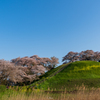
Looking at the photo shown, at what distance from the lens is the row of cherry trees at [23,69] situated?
1053 inches

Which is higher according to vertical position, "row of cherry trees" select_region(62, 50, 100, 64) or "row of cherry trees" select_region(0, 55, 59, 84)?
"row of cherry trees" select_region(62, 50, 100, 64)

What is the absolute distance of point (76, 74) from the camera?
104 ft

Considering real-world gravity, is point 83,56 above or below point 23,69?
above

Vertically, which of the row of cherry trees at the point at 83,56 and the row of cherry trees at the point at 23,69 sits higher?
the row of cherry trees at the point at 83,56

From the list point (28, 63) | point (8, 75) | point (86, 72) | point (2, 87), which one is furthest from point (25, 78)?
point (2, 87)

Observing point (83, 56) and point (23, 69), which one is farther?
point (83, 56)

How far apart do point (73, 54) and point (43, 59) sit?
2494cm

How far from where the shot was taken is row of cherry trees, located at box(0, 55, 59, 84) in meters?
26.8

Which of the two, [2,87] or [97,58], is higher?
[97,58]

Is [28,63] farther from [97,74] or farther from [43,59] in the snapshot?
[97,74]

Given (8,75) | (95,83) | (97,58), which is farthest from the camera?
(97,58)

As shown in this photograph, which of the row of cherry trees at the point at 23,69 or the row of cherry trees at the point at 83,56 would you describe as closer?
the row of cherry trees at the point at 23,69

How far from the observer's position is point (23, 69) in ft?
132

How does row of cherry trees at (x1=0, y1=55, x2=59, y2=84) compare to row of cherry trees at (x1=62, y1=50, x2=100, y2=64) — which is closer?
row of cherry trees at (x1=0, y1=55, x2=59, y2=84)
